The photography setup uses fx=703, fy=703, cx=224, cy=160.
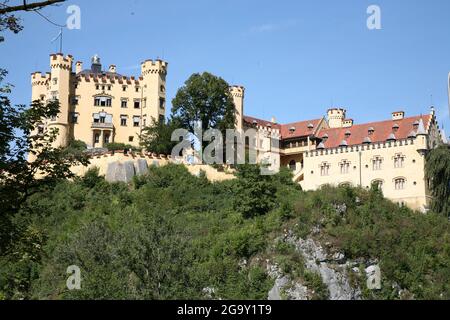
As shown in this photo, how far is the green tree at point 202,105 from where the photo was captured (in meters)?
67.6

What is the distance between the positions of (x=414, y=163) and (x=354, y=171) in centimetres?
529

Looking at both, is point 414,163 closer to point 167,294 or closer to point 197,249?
point 197,249

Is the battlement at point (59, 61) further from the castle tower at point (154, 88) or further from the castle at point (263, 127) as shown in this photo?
the castle tower at point (154, 88)

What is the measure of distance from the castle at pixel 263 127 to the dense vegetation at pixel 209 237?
507cm

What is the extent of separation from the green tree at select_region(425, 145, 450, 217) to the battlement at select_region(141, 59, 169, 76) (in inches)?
1328

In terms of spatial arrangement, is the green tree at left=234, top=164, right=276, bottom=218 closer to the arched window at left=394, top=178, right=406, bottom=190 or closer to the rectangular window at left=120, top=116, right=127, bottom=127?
the arched window at left=394, top=178, right=406, bottom=190

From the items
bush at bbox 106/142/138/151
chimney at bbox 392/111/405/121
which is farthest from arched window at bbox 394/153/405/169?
bush at bbox 106/142/138/151

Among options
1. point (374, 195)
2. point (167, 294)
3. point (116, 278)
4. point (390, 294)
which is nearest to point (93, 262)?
point (116, 278)

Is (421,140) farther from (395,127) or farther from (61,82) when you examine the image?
(61,82)

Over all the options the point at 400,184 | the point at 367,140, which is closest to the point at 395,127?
the point at 367,140

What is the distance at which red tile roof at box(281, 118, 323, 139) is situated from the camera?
71000mm

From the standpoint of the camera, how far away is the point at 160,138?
6700cm

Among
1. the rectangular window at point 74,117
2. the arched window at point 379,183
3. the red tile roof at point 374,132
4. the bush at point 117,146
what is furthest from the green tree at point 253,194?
the rectangular window at point 74,117

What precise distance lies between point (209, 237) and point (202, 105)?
76.1 ft
